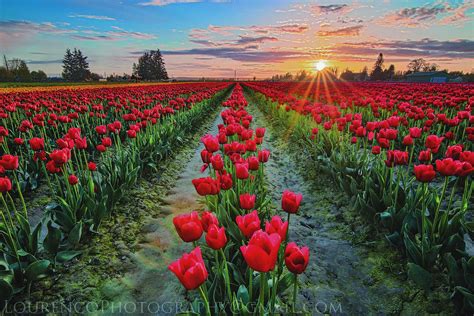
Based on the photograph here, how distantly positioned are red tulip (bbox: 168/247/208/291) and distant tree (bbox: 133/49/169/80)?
119 meters

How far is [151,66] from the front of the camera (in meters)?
112

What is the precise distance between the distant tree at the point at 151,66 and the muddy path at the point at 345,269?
117m

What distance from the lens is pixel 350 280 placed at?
296 cm

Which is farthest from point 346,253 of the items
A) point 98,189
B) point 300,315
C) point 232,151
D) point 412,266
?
point 98,189

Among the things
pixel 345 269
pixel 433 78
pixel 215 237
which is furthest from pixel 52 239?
pixel 433 78

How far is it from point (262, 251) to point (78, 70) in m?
120

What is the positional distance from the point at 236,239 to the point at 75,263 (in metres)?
1.75

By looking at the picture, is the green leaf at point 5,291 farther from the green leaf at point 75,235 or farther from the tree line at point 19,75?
the tree line at point 19,75

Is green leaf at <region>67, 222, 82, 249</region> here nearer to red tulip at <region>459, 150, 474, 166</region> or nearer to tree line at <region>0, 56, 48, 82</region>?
red tulip at <region>459, 150, 474, 166</region>

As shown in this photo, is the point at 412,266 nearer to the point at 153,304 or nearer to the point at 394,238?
the point at 394,238

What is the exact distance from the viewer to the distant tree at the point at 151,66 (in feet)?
366

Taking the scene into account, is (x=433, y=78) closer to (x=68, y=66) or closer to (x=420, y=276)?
(x=420, y=276)

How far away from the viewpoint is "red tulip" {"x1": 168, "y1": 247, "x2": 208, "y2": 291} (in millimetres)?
1353

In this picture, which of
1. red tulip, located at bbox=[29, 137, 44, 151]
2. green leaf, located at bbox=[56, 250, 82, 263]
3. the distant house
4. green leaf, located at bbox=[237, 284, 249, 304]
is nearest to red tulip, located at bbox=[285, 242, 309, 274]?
green leaf, located at bbox=[237, 284, 249, 304]
